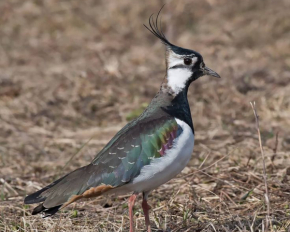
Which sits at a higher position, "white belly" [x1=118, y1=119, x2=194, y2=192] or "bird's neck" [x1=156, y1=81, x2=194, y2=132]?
"bird's neck" [x1=156, y1=81, x2=194, y2=132]

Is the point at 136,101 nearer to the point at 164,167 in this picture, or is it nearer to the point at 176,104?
the point at 176,104

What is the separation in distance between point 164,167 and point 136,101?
4.54m

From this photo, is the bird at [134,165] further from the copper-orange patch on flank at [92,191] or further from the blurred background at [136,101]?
the blurred background at [136,101]

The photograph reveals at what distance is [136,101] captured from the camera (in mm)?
9070

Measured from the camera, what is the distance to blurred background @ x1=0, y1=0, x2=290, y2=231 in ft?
18.2

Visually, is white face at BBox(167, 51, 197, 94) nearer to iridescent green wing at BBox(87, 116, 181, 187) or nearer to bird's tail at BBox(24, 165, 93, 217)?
iridescent green wing at BBox(87, 116, 181, 187)

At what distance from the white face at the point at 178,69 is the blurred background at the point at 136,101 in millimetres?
859

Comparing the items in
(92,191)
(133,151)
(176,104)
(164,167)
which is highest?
(176,104)

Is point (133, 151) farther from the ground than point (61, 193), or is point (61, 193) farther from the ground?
point (133, 151)

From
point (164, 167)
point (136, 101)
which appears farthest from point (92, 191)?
point (136, 101)

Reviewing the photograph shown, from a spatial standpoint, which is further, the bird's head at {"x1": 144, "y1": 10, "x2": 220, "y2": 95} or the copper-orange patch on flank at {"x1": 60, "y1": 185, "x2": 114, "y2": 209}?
the bird's head at {"x1": 144, "y1": 10, "x2": 220, "y2": 95}

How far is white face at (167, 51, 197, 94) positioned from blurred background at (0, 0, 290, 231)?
859 mm

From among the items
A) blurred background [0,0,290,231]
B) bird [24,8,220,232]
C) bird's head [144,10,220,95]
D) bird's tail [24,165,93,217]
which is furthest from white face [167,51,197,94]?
bird's tail [24,165,93,217]

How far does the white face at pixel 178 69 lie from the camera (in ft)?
17.1
